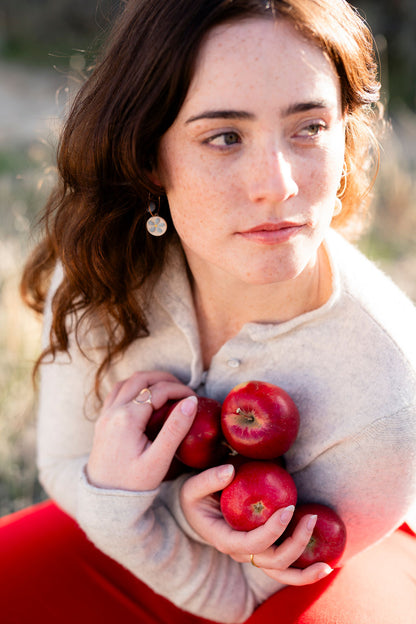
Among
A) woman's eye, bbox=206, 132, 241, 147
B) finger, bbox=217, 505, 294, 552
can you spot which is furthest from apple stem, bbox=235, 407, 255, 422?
woman's eye, bbox=206, 132, 241, 147

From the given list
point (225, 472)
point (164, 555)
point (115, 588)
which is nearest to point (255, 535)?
point (225, 472)

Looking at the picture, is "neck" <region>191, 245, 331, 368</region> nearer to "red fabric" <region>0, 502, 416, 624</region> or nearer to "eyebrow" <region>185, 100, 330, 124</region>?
"eyebrow" <region>185, 100, 330, 124</region>

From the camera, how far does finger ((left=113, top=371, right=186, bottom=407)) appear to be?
1.75m

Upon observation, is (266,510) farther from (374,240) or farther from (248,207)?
(374,240)

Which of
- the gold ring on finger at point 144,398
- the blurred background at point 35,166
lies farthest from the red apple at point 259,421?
the blurred background at point 35,166

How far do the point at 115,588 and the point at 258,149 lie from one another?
134cm

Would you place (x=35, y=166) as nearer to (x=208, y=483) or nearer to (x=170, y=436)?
(x=170, y=436)

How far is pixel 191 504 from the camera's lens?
164 centimetres

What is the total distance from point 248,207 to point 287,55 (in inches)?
13.3

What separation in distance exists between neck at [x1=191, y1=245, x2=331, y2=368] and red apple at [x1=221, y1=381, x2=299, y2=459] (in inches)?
11.4

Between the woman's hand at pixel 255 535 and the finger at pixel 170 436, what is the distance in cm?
10

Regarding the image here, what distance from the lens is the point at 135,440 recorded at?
1.65 metres

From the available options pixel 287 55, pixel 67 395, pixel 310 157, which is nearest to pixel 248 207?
pixel 310 157

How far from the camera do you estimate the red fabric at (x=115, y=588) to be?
63.2 inches
